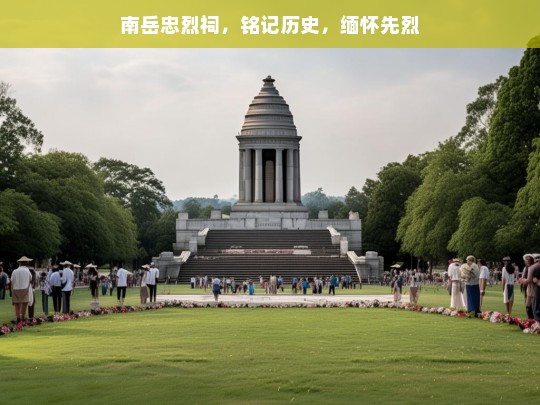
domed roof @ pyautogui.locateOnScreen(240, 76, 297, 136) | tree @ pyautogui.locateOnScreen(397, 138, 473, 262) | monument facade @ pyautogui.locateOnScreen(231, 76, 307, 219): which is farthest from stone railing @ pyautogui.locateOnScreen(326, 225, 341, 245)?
domed roof @ pyautogui.locateOnScreen(240, 76, 297, 136)

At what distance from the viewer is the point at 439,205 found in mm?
76312

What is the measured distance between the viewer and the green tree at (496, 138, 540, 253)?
2344 inches

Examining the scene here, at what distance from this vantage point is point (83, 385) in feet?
52.6

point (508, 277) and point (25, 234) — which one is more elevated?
point (25, 234)

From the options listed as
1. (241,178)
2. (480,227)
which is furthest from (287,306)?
(241,178)

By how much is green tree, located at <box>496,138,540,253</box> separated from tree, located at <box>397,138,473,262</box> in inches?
406

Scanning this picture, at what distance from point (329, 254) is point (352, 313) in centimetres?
4575

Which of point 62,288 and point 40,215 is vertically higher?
point 40,215

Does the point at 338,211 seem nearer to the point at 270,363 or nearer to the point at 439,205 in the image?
the point at 439,205

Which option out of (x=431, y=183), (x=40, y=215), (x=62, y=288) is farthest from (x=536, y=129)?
(x=62, y=288)

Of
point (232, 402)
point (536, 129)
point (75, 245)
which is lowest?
point (232, 402)

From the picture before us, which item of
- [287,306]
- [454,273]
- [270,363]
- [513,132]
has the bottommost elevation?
[270,363]

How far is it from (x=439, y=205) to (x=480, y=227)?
10789 mm

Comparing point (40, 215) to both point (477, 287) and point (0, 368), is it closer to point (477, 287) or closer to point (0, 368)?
point (477, 287)
